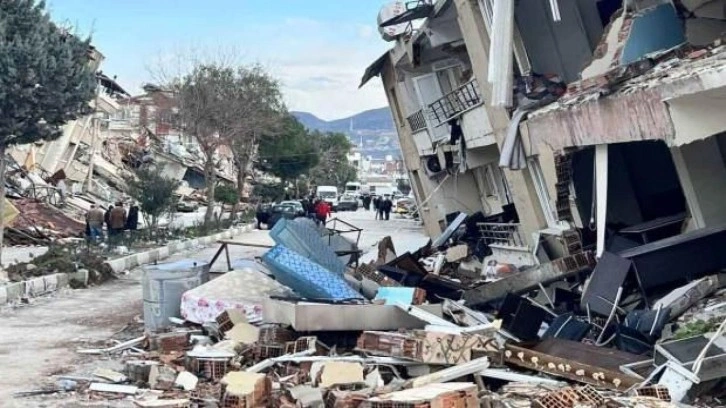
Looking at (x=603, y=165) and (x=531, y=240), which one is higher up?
(x=603, y=165)

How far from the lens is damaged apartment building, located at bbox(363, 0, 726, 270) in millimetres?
9492

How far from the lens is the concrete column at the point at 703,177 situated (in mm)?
11164

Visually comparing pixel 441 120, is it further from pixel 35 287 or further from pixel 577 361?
pixel 577 361

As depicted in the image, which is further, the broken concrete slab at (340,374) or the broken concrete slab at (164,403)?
A: the broken concrete slab at (340,374)

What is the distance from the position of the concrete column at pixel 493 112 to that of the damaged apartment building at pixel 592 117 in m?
0.03

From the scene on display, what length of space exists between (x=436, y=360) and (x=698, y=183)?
5140 mm

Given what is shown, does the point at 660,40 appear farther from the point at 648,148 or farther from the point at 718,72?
the point at 718,72

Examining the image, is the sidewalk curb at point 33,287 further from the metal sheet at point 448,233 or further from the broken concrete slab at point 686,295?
the broken concrete slab at point 686,295

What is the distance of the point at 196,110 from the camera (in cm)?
3734

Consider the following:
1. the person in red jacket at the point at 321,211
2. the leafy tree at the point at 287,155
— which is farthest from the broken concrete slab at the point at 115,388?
the leafy tree at the point at 287,155

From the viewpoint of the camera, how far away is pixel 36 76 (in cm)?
1778

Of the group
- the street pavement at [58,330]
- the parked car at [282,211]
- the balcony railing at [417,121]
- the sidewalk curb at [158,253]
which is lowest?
the street pavement at [58,330]

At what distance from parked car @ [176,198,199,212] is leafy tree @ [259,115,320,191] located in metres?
6.28

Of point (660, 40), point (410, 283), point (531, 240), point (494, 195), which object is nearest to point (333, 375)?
point (410, 283)
